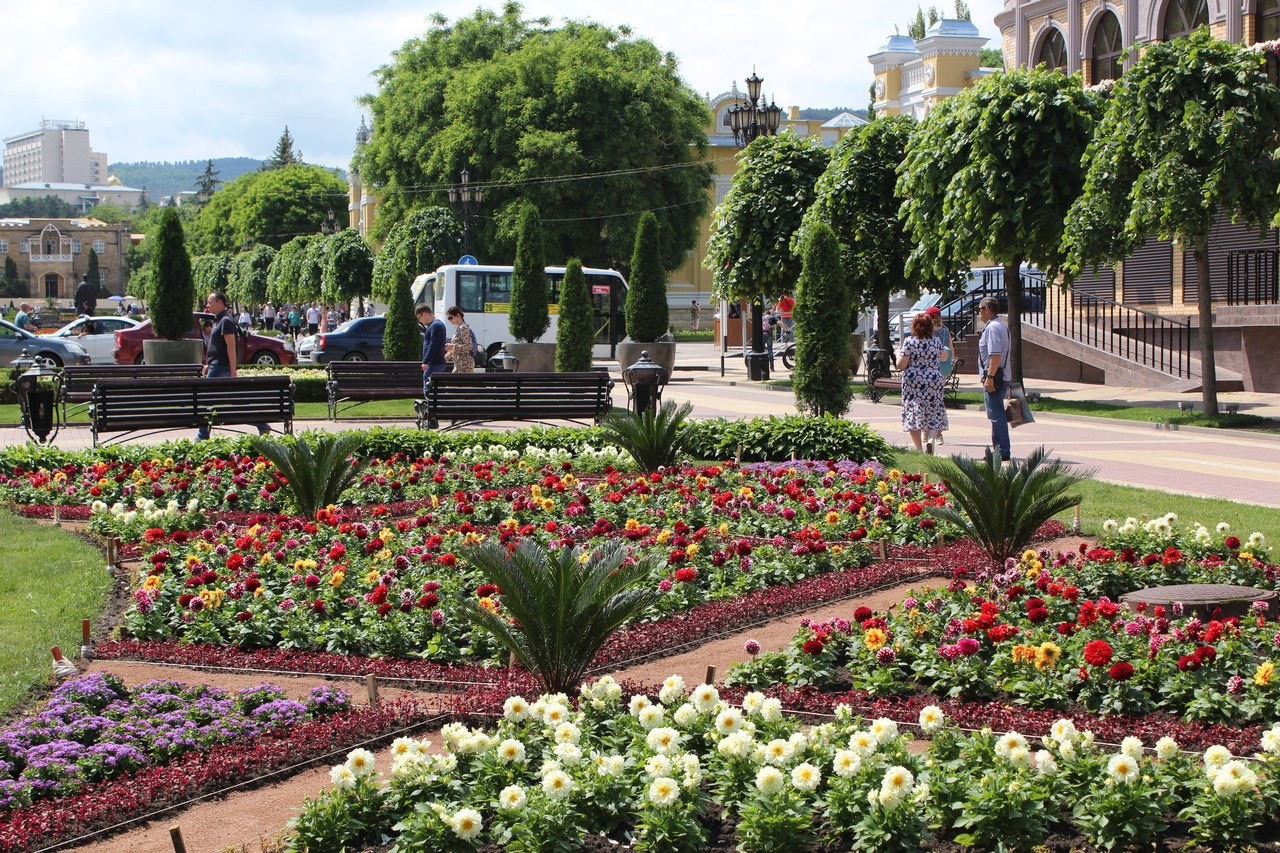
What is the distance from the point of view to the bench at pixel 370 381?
20.0 m

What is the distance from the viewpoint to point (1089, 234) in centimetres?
1953

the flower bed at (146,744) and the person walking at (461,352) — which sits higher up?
the person walking at (461,352)

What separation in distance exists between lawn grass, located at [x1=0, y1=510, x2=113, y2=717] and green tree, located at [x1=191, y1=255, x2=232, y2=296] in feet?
281

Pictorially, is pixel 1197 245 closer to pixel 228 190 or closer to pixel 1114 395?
pixel 1114 395

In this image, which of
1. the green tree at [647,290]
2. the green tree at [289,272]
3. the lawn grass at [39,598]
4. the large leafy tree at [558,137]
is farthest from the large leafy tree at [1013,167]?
the green tree at [289,272]

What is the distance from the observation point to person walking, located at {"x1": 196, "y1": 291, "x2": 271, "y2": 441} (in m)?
15.5

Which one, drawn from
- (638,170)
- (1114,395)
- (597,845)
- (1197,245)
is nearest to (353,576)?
(597,845)

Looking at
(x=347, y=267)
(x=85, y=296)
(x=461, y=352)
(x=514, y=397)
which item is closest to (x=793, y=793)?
(x=514, y=397)

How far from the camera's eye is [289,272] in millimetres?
74938

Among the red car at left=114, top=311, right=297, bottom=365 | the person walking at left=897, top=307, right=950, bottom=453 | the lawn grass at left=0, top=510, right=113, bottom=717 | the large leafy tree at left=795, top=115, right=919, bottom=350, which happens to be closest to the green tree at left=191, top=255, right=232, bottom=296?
the red car at left=114, top=311, right=297, bottom=365

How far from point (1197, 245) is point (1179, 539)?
475 inches

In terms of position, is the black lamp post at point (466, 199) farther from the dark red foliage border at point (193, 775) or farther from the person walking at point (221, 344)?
the dark red foliage border at point (193, 775)

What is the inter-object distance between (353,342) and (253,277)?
174 feet

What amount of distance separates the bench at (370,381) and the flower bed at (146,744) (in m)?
14.5
